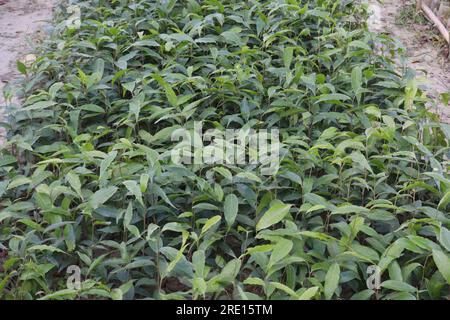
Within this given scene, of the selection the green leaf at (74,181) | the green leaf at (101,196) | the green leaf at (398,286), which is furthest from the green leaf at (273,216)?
the green leaf at (74,181)

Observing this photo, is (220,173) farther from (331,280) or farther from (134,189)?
(331,280)

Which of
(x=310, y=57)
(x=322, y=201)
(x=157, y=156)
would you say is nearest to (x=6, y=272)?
(x=157, y=156)

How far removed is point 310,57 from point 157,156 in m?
1.18

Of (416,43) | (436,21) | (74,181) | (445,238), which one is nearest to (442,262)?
(445,238)

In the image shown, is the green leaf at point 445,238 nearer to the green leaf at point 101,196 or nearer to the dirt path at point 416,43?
the green leaf at point 101,196

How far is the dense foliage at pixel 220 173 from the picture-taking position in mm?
1829

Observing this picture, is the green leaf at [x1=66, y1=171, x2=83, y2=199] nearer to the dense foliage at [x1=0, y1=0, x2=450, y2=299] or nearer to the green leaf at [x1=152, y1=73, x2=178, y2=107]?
the dense foliage at [x1=0, y1=0, x2=450, y2=299]

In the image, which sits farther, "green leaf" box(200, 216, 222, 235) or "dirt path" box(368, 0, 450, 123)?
"dirt path" box(368, 0, 450, 123)

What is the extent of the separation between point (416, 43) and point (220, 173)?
260cm

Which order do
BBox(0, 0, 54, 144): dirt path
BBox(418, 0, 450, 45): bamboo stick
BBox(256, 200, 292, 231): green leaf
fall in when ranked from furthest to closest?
BBox(418, 0, 450, 45): bamboo stick → BBox(0, 0, 54, 144): dirt path → BBox(256, 200, 292, 231): green leaf

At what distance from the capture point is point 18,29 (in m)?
3.97

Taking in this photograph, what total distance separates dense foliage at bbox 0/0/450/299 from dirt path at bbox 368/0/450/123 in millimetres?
752

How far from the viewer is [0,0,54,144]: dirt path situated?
Result: 3402 millimetres

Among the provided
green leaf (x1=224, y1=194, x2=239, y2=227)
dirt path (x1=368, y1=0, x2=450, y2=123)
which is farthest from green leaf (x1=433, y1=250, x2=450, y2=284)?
dirt path (x1=368, y1=0, x2=450, y2=123)
